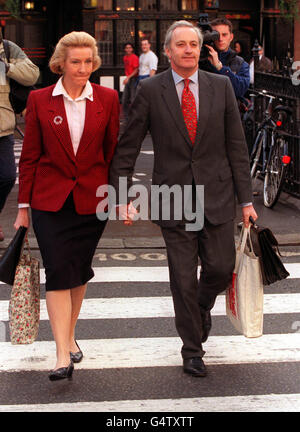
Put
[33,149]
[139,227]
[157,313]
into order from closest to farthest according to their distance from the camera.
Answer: [33,149]
[157,313]
[139,227]

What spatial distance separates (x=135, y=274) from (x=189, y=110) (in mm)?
2956

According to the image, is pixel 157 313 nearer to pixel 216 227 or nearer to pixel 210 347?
pixel 210 347

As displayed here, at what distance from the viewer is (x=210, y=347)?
588 centimetres

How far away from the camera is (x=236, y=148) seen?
534 centimetres

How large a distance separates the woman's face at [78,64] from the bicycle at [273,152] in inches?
219

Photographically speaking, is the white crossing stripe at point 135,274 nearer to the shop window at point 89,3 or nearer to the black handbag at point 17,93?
the black handbag at point 17,93

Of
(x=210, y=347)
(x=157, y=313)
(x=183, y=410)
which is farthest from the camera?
(x=157, y=313)

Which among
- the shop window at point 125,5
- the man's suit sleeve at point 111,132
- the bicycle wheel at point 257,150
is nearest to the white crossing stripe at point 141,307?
the man's suit sleeve at point 111,132

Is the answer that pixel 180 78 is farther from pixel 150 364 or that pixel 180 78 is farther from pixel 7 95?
pixel 7 95

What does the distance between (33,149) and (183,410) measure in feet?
5.49

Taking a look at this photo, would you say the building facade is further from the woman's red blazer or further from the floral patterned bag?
the floral patterned bag

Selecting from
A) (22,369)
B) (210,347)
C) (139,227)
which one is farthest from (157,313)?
(139,227)

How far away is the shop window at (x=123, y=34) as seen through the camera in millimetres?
24922

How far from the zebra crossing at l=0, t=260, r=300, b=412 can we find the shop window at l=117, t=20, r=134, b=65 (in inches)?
721
